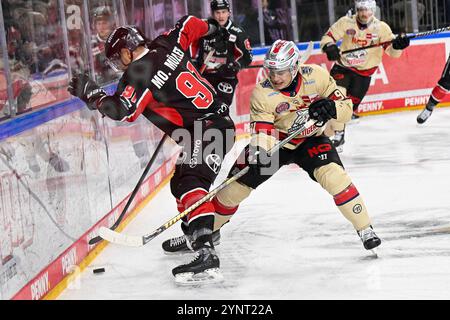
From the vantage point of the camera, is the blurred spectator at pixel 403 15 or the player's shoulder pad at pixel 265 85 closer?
the player's shoulder pad at pixel 265 85

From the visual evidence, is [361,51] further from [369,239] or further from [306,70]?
[369,239]

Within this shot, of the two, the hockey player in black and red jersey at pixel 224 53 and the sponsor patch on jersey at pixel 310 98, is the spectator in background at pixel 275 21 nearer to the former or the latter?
the hockey player in black and red jersey at pixel 224 53

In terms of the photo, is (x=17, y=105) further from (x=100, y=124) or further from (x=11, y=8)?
(x=100, y=124)

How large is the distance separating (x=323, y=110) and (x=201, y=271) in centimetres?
82

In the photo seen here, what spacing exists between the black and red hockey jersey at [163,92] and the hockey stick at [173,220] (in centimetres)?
30

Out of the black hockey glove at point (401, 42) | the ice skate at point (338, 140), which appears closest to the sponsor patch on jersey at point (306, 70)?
the ice skate at point (338, 140)

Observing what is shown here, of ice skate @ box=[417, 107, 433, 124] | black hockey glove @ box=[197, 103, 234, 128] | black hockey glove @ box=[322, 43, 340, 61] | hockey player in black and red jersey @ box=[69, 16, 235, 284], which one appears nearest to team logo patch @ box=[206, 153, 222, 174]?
hockey player in black and red jersey @ box=[69, 16, 235, 284]

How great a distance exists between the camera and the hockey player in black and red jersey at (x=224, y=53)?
5707 millimetres

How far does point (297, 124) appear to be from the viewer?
383cm

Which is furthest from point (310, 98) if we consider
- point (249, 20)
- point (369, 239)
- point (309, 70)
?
point (249, 20)

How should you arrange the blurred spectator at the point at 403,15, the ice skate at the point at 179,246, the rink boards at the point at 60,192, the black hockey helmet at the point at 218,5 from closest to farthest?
1. the rink boards at the point at 60,192
2. the ice skate at the point at 179,246
3. the black hockey helmet at the point at 218,5
4. the blurred spectator at the point at 403,15

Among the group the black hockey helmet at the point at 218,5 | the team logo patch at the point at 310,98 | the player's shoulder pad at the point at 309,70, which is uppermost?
the black hockey helmet at the point at 218,5

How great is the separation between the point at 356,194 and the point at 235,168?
54cm

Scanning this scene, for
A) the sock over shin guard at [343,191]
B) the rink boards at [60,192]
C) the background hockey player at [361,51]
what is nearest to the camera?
the rink boards at [60,192]
